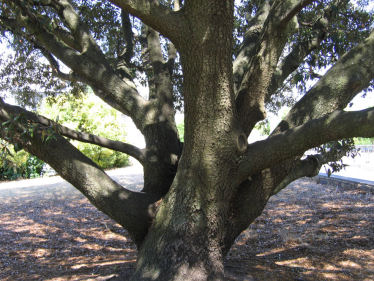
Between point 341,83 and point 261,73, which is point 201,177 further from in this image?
point 341,83

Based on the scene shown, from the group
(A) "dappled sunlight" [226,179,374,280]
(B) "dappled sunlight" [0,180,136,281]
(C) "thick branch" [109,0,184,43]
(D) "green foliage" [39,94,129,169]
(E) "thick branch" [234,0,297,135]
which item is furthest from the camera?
(D) "green foliage" [39,94,129,169]

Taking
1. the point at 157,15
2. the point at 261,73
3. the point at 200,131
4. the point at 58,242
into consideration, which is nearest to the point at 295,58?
the point at 261,73

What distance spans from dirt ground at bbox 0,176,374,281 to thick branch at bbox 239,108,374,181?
1.23 metres

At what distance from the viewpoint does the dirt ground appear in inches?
162

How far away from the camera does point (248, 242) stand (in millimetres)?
5863

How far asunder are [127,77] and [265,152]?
9.90ft

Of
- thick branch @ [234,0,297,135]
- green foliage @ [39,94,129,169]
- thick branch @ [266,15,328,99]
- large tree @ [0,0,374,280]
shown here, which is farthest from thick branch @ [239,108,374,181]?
green foliage @ [39,94,129,169]

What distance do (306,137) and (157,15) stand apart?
1.59m

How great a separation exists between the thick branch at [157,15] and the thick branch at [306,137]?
1.23 meters

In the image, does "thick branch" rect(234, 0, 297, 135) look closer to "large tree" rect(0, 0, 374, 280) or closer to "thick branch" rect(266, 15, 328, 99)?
"large tree" rect(0, 0, 374, 280)

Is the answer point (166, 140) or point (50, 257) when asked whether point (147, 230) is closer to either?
point (166, 140)

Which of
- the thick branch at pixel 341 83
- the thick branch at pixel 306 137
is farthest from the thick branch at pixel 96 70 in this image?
the thick branch at pixel 341 83

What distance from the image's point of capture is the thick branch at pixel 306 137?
2676 millimetres

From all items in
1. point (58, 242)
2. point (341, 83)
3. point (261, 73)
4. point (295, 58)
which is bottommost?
point (58, 242)
